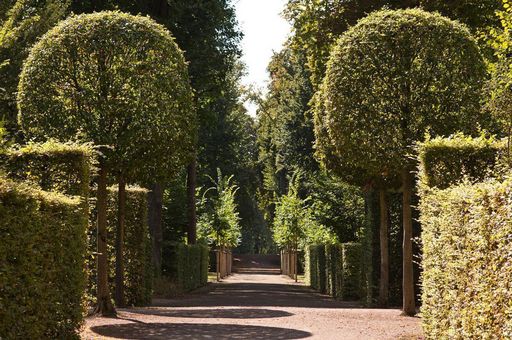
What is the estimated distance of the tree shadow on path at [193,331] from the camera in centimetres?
1152

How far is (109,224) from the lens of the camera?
18.3 meters

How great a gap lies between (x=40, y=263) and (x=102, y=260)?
6.66 metres

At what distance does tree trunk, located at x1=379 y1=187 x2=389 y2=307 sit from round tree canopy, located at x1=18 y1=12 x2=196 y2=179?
18.6 ft

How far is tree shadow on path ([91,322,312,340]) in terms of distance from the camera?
11.5 m

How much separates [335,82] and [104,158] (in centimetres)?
519

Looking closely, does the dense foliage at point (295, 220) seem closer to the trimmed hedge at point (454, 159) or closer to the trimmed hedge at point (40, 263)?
the trimmed hedge at point (454, 159)

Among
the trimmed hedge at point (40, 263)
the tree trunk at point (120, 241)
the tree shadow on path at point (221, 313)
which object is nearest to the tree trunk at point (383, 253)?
the tree shadow on path at point (221, 313)

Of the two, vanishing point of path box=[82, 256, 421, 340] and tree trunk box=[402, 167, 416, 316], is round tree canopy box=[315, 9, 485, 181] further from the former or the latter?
vanishing point of path box=[82, 256, 421, 340]

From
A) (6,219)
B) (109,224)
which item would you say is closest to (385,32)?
(109,224)

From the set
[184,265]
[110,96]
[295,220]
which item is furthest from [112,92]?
[295,220]

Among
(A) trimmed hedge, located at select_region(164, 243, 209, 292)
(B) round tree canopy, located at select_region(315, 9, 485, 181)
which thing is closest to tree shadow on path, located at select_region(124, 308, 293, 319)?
(B) round tree canopy, located at select_region(315, 9, 485, 181)

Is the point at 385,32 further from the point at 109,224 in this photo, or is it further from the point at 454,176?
the point at 109,224

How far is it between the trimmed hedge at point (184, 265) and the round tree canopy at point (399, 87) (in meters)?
12.5

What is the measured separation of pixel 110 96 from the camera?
594 inches
